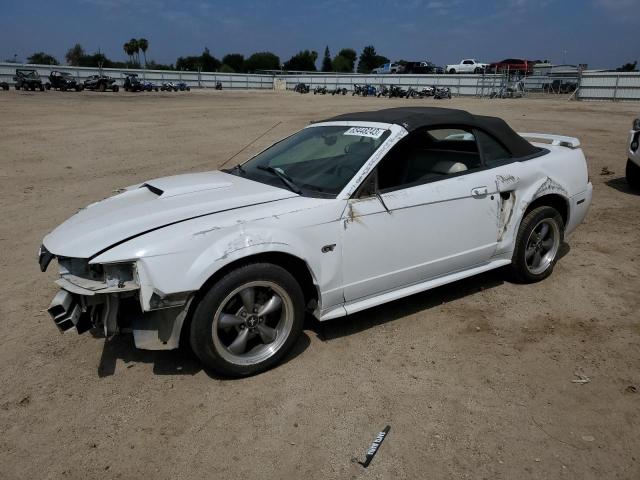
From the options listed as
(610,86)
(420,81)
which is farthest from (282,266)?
(420,81)

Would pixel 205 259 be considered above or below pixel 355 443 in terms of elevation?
above

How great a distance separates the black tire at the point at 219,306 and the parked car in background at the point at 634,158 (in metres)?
6.96

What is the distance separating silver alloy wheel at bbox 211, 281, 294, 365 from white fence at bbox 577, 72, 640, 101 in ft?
104

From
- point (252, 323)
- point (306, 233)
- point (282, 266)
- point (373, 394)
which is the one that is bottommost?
point (373, 394)

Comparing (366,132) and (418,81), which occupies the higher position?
(418,81)

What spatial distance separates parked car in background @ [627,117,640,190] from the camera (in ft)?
25.6

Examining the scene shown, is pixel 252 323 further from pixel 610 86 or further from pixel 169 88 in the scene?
pixel 169 88

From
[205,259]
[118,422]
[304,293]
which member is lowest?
[118,422]

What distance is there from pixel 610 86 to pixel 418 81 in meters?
16.9

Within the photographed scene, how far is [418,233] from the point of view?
12.0 ft

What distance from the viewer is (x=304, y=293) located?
3.48 meters

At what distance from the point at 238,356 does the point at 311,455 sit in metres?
0.85

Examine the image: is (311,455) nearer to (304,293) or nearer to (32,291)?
(304,293)

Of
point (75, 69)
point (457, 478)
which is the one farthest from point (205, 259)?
point (75, 69)
